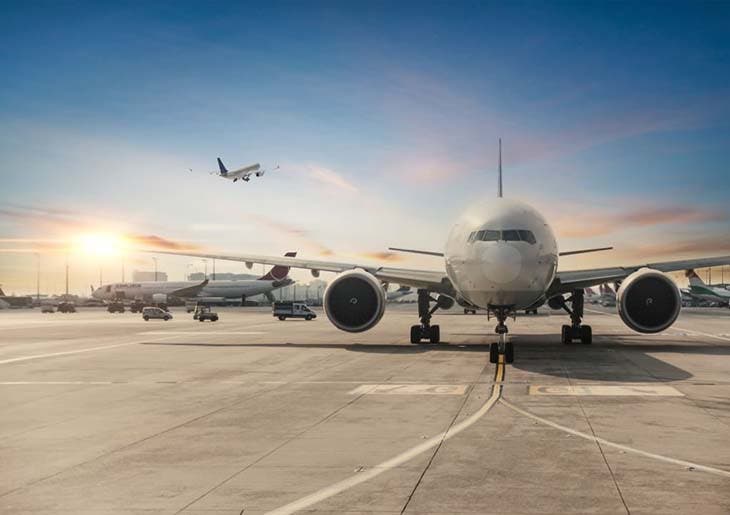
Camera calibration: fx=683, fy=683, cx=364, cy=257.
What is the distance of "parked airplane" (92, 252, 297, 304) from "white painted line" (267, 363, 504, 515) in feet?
315

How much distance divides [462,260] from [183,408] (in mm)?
11039

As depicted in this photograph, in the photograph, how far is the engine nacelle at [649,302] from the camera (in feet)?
77.7

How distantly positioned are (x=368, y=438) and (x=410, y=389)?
5.12 metres

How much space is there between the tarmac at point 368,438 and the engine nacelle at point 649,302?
12.2 feet

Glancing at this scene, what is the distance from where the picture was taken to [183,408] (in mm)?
12648

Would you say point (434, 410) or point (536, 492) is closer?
point (536, 492)

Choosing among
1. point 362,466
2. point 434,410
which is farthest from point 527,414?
point 362,466

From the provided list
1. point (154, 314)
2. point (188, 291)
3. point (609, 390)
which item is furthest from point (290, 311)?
point (188, 291)

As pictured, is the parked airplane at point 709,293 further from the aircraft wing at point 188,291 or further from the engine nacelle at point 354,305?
the engine nacelle at point 354,305

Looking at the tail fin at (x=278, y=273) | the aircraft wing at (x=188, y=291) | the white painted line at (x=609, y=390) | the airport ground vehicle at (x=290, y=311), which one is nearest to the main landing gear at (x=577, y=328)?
the white painted line at (x=609, y=390)

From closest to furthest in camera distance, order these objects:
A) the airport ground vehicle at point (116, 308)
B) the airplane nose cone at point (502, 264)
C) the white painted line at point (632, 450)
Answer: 1. the white painted line at point (632, 450)
2. the airplane nose cone at point (502, 264)
3. the airport ground vehicle at point (116, 308)

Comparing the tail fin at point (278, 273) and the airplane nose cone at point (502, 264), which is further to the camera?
the tail fin at point (278, 273)

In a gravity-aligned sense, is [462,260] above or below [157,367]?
above

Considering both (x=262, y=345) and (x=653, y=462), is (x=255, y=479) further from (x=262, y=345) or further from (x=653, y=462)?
(x=262, y=345)
